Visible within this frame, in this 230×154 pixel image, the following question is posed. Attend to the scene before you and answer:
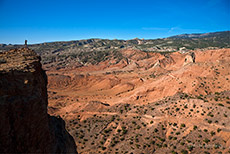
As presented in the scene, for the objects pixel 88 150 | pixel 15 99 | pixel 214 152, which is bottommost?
pixel 88 150

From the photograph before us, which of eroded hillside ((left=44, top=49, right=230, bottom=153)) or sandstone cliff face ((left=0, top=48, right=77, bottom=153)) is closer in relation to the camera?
sandstone cliff face ((left=0, top=48, right=77, bottom=153))

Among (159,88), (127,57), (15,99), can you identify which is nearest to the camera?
(15,99)

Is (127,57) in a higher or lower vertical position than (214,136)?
higher

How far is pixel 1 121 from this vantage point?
21.8ft

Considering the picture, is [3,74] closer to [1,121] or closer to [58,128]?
[1,121]

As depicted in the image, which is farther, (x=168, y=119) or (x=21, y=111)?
(x=168, y=119)

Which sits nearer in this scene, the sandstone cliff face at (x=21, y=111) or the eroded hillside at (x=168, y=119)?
the sandstone cliff face at (x=21, y=111)

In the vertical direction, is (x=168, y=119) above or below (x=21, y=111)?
below

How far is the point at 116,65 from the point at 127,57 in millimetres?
14680

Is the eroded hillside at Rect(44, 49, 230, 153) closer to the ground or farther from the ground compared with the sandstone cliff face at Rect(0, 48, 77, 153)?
closer to the ground

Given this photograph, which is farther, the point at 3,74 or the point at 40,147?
the point at 40,147

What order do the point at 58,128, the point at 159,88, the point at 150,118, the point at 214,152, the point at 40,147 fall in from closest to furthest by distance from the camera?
the point at 40,147
the point at 58,128
the point at 214,152
the point at 150,118
the point at 159,88

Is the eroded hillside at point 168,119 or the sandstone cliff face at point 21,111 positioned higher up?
the sandstone cliff face at point 21,111

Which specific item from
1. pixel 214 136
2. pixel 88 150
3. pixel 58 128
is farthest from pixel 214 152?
pixel 58 128
